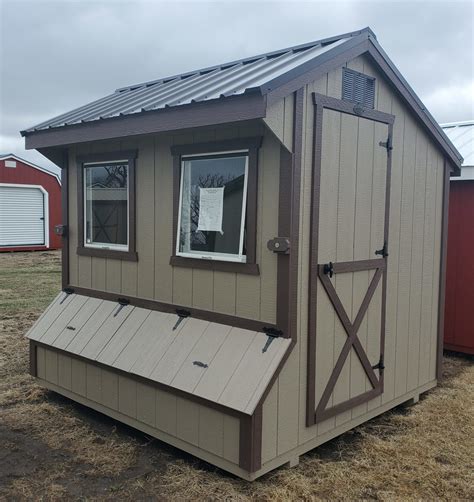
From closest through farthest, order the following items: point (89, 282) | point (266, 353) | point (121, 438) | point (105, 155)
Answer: point (266, 353) → point (121, 438) → point (105, 155) → point (89, 282)

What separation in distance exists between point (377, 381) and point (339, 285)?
0.95 meters

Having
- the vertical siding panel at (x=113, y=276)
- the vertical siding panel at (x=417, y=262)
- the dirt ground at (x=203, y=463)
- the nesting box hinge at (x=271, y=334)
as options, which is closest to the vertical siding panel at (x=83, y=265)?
the vertical siding panel at (x=113, y=276)

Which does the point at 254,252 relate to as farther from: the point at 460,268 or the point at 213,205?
the point at 460,268

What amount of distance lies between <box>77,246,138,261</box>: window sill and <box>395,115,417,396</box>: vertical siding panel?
7.18 ft

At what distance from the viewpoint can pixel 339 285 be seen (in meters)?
3.85

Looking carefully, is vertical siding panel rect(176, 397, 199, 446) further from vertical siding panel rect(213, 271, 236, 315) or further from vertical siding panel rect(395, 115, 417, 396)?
vertical siding panel rect(395, 115, 417, 396)

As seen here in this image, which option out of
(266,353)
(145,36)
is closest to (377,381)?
(266,353)

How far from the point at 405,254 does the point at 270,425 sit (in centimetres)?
198

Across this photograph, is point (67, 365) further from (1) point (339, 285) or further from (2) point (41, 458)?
(1) point (339, 285)

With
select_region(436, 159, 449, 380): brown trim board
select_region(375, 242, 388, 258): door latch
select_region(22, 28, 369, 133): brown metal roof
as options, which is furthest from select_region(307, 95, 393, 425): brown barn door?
select_region(436, 159, 449, 380): brown trim board

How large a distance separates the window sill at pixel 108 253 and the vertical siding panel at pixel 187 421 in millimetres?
1319

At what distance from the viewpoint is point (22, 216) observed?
1886cm

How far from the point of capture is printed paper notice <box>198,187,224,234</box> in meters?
3.77

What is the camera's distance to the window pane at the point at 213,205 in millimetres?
3674
